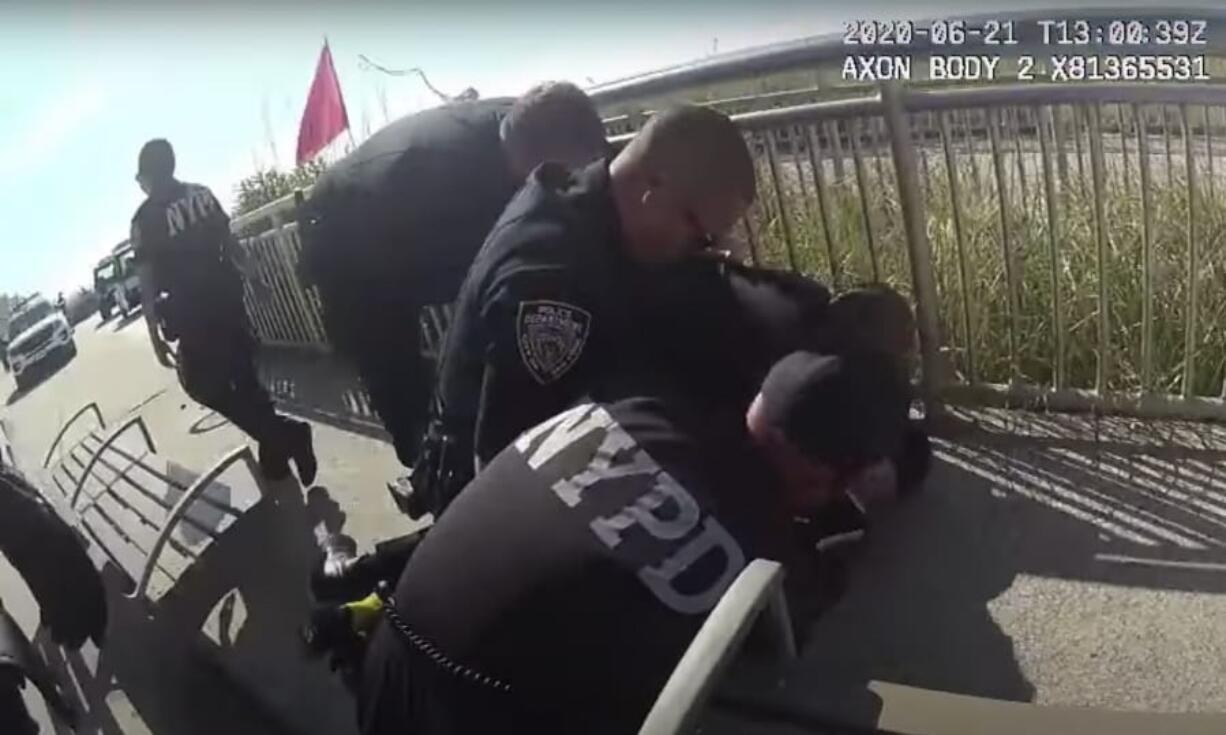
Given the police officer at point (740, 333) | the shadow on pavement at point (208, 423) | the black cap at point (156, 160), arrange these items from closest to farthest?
A: 1. the police officer at point (740, 333)
2. the black cap at point (156, 160)
3. the shadow on pavement at point (208, 423)

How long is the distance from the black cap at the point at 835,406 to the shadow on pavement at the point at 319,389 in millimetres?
2722

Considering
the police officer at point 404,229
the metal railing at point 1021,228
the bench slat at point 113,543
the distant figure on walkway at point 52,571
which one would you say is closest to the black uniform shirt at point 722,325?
the metal railing at point 1021,228

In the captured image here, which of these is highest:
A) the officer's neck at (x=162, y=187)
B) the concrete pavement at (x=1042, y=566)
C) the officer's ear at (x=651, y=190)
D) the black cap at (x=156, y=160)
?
the black cap at (x=156, y=160)

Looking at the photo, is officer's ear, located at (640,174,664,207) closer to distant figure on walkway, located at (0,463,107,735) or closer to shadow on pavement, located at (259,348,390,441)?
distant figure on walkway, located at (0,463,107,735)

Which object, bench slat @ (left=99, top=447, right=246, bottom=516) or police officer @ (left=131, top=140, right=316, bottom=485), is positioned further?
bench slat @ (left=99, top=447, right=246, bottom=516)

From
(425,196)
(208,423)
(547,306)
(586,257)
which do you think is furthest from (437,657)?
(208,423)

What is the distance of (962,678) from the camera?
2.82m

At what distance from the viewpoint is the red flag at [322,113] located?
3.84 meters

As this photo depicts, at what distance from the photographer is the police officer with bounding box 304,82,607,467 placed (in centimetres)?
380

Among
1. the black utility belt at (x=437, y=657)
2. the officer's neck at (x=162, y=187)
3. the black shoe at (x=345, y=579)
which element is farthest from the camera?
the officer's neck at (x=162, y=187)

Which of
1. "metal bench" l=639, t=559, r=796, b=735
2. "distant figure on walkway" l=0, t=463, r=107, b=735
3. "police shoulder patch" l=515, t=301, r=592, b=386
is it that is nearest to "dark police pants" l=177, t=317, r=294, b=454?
"distant figure on walkway" l=0, t=463, r=107, b=735

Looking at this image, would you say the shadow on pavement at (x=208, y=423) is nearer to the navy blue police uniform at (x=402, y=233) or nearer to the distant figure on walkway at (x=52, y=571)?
the navy blue police uniform at (x=402, y=233)

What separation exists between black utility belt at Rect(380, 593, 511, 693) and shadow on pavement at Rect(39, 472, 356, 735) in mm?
1137

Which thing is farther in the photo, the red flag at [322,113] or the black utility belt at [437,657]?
the red flag at [322,113]
